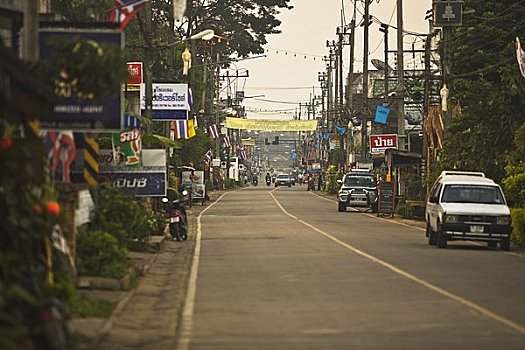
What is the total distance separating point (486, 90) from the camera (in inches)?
1892

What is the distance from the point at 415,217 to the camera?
53.9 meters

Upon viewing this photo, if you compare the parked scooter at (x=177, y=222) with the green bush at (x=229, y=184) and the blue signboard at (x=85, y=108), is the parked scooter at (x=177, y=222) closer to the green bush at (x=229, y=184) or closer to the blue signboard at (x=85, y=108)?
the blue signboard at (x=85, y=108)

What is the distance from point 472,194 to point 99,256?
15.1 m

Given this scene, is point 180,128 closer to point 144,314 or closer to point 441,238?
point 441,238

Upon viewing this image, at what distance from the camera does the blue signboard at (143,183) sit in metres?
31.4

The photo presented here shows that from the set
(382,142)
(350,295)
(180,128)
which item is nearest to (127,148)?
(350,295)

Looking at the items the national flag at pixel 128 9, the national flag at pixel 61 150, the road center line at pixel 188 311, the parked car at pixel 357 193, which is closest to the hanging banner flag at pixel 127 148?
the road center line at pixel 188 311

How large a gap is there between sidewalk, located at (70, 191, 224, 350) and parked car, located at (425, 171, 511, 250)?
7.93 m

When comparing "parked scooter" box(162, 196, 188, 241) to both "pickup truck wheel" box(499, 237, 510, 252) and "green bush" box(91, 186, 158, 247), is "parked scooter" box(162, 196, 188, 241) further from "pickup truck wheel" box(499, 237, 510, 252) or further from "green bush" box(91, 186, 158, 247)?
"pickup truck wheel" box(499, 237, 510, 252)

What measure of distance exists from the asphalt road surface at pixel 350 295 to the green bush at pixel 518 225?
1044 mm

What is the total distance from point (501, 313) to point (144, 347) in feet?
18.8

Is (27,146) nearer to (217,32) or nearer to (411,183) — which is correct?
(411,183)

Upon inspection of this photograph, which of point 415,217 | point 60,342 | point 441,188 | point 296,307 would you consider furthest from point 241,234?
point 60,342

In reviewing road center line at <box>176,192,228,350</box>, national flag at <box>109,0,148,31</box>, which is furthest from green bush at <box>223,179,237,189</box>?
national flag at <box>109,0,148,31</box>
